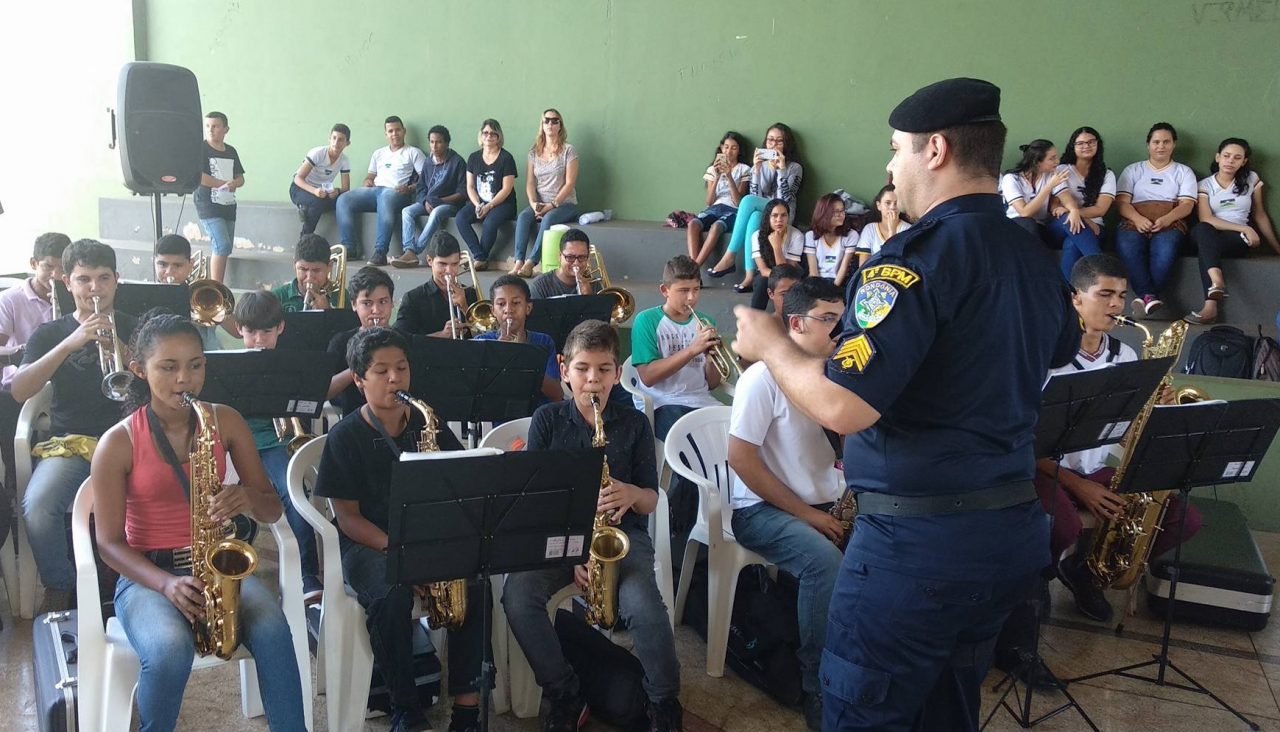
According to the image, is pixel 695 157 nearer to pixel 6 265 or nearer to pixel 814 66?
pixel 814 66

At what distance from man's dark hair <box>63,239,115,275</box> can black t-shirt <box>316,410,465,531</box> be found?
6.15 feet

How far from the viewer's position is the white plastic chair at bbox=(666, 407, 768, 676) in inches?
146

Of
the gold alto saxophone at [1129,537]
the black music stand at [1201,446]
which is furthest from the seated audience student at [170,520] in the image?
the gold alto saxophone at [1129,537]

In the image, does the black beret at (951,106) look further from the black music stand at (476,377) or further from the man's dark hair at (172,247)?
the man's dark hair at (172,247)

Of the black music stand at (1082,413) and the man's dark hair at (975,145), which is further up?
the man's dark hair at (975,145)

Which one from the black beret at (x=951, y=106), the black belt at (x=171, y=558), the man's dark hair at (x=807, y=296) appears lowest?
the black belt at (x=171, y=558)

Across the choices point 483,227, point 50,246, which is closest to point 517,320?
point 50,246

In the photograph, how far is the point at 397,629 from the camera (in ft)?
10.2

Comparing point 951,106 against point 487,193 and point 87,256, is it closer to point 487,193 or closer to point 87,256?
point 87,256

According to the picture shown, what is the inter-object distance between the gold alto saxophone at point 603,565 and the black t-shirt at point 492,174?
5.78 m

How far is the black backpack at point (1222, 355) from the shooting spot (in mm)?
5887

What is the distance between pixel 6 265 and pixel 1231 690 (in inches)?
499

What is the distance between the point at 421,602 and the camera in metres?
3.21

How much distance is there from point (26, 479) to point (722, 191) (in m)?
5.56
